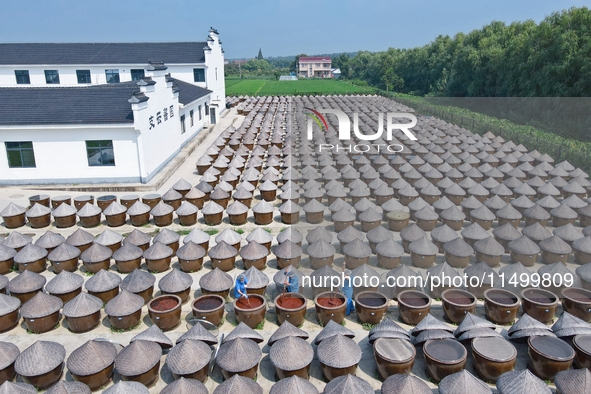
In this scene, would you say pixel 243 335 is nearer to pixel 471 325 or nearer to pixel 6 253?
pixel 471 325

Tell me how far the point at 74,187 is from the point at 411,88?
73.0 meters

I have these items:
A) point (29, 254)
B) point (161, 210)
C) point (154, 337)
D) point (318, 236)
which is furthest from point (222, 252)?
point (29, 254)

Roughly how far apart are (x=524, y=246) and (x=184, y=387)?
10.8m

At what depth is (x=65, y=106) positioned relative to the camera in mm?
22188

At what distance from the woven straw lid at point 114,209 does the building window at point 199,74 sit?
26.4m

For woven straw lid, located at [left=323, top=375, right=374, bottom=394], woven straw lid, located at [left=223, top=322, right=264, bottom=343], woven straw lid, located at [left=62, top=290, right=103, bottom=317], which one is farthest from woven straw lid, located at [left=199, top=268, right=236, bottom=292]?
woven straw lid, located at [left=323, top=375, right=374, bottom=394]

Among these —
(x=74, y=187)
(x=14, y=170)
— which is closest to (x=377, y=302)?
(x=74, y=187)

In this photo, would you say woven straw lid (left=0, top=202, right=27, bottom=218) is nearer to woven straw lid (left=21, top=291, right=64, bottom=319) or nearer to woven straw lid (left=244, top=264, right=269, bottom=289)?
woven straw lid (left=21, top=291, right=64, bottom=319)

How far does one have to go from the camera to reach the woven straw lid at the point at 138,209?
674 inches

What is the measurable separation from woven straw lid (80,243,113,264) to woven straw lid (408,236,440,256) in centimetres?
904

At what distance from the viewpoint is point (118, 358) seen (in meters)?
8.98

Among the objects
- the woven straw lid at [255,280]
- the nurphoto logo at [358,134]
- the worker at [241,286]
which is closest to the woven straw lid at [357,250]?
the woven straw lid at [255,280]

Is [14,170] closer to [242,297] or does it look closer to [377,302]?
[242,297]

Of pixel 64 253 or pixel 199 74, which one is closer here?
pixel 64 253
